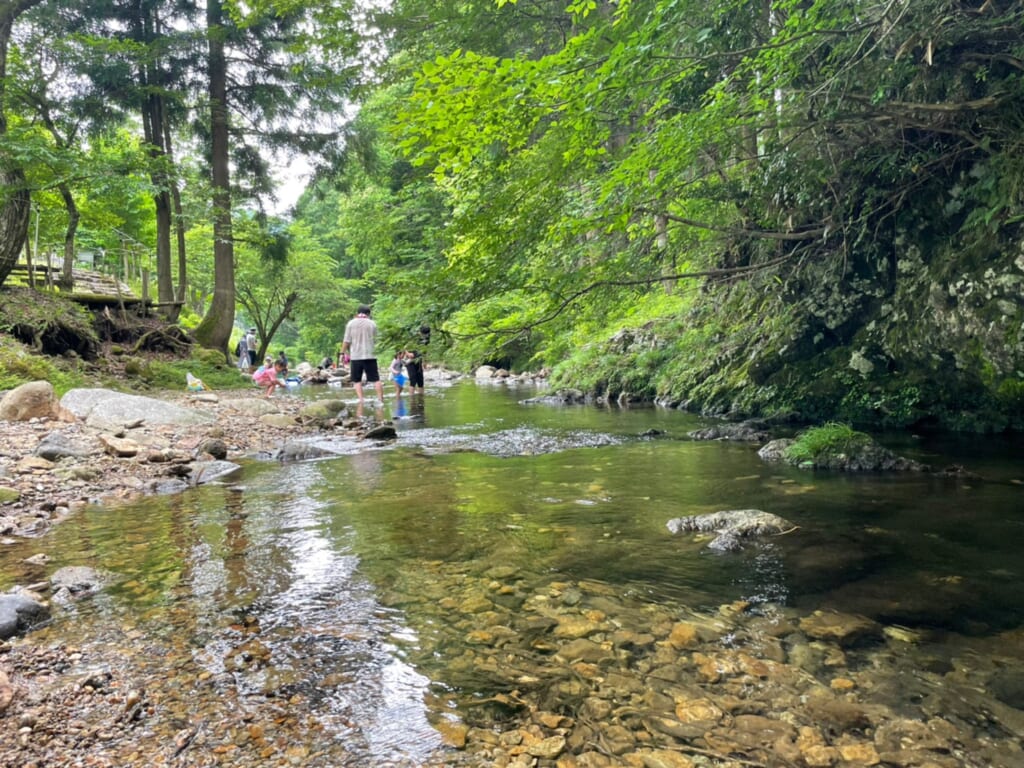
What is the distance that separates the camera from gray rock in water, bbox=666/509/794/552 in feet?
12.0

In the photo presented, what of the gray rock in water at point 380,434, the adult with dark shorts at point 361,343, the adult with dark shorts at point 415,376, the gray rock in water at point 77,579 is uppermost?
the adult with dark shorts at point 361,343

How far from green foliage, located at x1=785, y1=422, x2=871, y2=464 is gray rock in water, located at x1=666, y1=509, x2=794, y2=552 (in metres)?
2.17

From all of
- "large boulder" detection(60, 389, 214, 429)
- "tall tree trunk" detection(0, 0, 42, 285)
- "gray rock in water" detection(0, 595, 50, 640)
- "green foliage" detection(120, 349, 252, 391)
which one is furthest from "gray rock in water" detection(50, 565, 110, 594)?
"tall tree trunk" detection(0, 0, 42, 285)

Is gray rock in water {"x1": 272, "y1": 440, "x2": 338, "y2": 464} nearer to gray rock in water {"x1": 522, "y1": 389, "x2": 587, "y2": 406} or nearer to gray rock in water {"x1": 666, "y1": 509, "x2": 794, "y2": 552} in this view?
gray rock in water {"x1": 666, "y1": 509, "x2": 794, "y2": 552}

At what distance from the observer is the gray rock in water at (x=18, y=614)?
253 cm

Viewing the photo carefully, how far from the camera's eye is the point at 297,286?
32.2 metres

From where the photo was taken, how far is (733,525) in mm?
3873

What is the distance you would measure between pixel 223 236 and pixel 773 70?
1488cm

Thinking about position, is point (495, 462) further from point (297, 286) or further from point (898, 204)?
point (297, 286)

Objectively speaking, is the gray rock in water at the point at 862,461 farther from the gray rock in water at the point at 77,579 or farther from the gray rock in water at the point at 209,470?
the gray rock in water at the point at 209,470

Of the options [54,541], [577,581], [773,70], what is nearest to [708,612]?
[577,581]

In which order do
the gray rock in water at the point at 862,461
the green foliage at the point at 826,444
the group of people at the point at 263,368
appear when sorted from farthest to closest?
the group of people at the point at 263,368, the green foliage at the point at 826,444, the gray rock in water at the point at 862,461

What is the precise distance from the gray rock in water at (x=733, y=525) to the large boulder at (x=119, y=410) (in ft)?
24.8

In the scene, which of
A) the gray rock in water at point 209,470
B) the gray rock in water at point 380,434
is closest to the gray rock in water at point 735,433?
the gray rock in water at point 380,434
